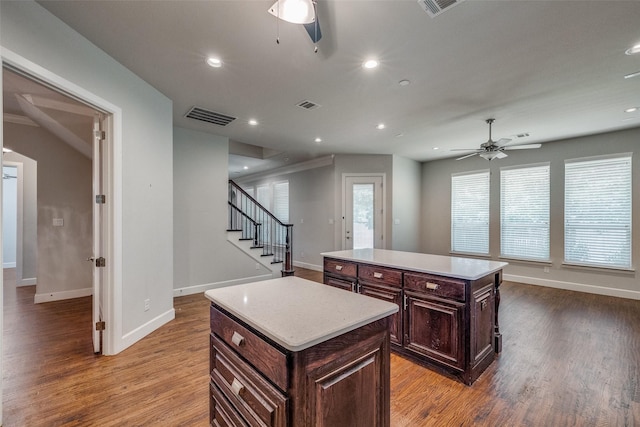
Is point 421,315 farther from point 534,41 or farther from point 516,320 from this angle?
point 534,41

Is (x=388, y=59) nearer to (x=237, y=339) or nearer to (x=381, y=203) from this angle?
(x=237, y=339)

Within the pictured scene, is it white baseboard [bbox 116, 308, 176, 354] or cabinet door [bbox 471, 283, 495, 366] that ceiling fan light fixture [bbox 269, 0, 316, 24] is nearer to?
cabinet door [bbox 471, 283, 495, 366]

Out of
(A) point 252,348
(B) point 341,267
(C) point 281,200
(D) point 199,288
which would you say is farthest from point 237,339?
(C) point 281,200

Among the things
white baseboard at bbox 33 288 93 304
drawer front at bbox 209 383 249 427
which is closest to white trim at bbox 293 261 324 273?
white baseboard at bbox 33 288 93 304

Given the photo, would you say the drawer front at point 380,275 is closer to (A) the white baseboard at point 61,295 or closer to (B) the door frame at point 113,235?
(B) the door frame at point 113,235

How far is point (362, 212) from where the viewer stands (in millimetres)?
6676

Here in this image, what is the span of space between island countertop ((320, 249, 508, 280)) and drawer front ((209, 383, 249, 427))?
1.78 metres

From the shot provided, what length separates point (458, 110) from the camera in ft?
12.7

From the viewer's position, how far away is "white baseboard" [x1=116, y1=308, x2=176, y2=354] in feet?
9.12

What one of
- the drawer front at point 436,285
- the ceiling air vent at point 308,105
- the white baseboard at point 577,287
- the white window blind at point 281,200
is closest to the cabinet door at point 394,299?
the drawer front at point 436,285

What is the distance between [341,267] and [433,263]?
982 mm

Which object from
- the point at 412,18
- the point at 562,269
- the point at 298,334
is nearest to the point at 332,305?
the point at 298,334

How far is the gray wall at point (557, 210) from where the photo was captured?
4.64 metres

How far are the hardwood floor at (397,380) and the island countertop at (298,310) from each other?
3.42 feet
